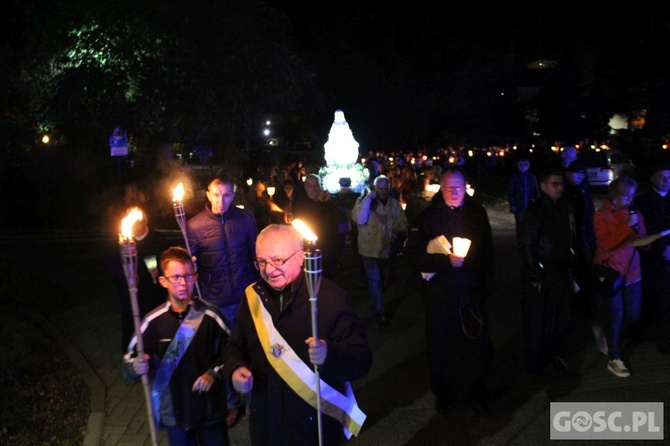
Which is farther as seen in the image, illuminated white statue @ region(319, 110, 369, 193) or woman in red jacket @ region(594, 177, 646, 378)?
illuminated white statue @ region(319, 110, 369, 193)

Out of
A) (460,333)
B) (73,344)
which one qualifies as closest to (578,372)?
(460,333)

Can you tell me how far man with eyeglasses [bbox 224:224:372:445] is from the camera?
331 centimetres

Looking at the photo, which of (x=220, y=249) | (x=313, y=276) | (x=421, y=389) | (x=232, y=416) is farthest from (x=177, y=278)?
(x=421, y=389)

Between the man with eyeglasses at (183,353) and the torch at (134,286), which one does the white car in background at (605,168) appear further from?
the torch at (134,286)

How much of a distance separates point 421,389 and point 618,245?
7.47 feet

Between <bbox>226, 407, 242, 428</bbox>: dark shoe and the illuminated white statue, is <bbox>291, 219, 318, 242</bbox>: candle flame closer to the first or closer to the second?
<bbox>226, 407, 242, 428</bbox>: dark shoe

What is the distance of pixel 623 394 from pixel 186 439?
3.79 m

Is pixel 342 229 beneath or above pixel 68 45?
beneath

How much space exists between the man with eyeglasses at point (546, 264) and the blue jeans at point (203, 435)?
10.4 feet

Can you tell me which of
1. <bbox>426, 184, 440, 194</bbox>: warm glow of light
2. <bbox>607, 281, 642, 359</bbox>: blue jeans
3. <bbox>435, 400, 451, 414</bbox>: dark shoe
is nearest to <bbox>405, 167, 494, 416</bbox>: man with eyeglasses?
<bbox>435, 400, 451, 414</bbox>: dark shoe

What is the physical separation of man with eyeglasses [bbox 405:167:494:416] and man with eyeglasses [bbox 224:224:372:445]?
2.16 metres

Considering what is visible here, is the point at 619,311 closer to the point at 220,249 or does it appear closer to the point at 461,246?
the point at 461,246

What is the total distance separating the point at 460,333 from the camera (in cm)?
552

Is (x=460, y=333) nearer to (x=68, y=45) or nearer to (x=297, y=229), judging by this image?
(x=297, y=229)
